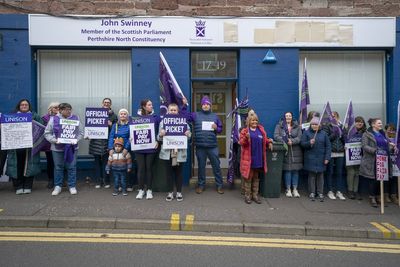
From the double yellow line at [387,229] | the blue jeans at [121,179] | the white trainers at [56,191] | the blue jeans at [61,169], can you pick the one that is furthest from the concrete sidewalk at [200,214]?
the blue jeans at [61,169]

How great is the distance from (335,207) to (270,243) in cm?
267

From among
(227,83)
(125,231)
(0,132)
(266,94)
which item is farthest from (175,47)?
(125,231)

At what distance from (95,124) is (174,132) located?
2.07 meters

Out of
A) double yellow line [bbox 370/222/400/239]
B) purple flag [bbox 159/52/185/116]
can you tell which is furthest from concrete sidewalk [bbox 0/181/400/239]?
purple flag [bbox 159/52/185/116]

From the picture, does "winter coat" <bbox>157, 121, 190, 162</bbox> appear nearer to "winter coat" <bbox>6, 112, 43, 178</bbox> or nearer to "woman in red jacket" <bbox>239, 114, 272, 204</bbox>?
"woman in red jacket" <bbox>239, 114, 272, 204</bbox>

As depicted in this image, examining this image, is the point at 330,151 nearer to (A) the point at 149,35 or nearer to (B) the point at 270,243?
(B) the point at 270,243

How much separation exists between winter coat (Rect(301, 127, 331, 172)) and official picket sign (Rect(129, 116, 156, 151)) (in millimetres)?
3377

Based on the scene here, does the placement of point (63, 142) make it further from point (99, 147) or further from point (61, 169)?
point (99, 147)

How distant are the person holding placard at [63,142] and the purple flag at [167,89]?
2123 mm

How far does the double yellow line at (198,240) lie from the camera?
A: 5.59 meters

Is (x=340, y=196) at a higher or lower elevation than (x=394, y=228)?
higher

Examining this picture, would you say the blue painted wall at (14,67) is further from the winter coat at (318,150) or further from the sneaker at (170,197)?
the winter coat at (318,150)

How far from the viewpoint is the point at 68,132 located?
319 inches

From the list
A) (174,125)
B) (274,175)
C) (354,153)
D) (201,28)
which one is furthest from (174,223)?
(201,28)
